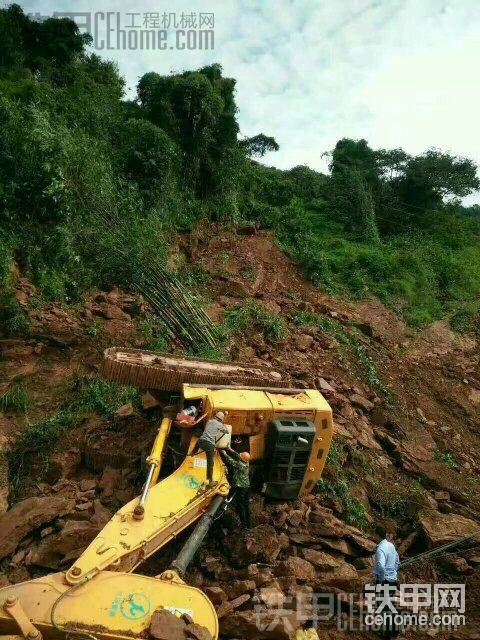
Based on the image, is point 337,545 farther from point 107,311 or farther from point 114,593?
point 107,311

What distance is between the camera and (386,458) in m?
6.14

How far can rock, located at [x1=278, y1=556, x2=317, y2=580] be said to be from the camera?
3547mm

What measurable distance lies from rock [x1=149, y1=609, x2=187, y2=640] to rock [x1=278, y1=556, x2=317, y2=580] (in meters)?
1.54

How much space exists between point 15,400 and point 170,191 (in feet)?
26.7

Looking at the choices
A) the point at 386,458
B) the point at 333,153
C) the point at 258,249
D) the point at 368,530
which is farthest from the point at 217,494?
the point at 333,153

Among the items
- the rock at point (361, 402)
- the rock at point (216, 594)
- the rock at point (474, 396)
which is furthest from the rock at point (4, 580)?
the rock at point (474, 396)

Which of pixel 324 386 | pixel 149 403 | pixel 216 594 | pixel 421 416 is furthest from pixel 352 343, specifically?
pixel 216 594

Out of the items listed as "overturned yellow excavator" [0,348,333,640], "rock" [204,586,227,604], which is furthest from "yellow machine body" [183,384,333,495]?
"rock" [204,586,227,604]

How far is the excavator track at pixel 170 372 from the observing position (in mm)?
4180

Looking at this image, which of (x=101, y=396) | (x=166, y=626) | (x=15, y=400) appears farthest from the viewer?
(x=101, y=396)

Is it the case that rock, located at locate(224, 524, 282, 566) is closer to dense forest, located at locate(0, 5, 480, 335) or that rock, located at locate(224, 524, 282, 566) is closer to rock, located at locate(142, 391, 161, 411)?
rock, located at locate(142, 391, 161, 411)

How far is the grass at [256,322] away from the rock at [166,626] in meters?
6.00

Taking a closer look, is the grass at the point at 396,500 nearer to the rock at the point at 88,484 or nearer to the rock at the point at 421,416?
the rock at the point at 421,416

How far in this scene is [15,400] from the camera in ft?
18.2
